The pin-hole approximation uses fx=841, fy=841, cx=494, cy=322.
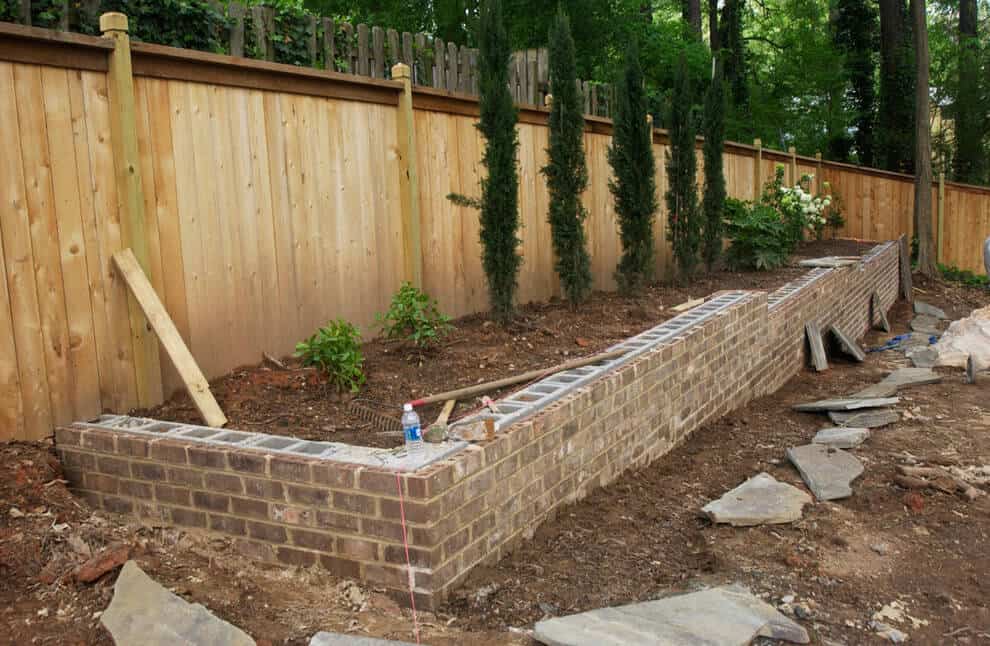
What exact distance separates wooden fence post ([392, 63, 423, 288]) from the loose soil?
1.98 ft

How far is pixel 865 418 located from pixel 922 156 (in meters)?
11.0

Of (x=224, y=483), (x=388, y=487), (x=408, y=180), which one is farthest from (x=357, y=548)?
(x=408, y=180)

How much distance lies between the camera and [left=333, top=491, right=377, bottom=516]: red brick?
10.5 ft

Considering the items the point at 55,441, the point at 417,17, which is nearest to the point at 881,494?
the point at 55,441

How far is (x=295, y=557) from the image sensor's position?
11.2ft

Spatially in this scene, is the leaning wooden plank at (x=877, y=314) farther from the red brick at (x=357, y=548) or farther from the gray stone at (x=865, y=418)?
the red brick at (x=357, y=548)

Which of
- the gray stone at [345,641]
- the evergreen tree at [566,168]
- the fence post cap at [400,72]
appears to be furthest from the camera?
the evergreen tree at [566,168]

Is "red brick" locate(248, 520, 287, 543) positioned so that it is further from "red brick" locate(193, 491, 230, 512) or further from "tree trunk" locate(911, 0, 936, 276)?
"tree trunk" locate(911, 0, 936, 276)

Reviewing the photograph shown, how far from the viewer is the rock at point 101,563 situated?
10.5 feet

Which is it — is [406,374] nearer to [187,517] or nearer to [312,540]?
[187,517]

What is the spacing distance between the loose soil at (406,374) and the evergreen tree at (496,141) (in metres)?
0.67

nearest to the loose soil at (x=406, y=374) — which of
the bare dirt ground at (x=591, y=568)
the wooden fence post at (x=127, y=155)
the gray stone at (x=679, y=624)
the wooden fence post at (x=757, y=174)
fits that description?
the wooden fence post at (x=127, y=155)

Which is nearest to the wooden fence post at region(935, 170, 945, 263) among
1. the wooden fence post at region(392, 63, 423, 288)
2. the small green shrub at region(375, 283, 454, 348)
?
the wooden fence post at region(392, 63, 423, 288)

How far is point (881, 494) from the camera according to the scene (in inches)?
187
